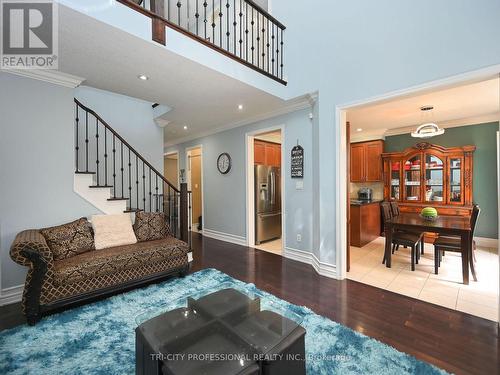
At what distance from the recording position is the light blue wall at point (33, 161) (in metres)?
2.61

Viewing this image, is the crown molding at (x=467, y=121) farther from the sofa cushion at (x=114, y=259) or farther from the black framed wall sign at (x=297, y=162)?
the sofa cushion at (x=114, y=259)

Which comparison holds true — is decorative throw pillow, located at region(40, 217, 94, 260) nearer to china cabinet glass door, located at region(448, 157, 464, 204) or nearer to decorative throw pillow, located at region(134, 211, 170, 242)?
decorative throw pillow, located at region(134, 211, 170, 242)

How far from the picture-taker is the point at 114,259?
2566 millimetres

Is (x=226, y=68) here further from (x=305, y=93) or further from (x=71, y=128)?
(x=71, y=128)

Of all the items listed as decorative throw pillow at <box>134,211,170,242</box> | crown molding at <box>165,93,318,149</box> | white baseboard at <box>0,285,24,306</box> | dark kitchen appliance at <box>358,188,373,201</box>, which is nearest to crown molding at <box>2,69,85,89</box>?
decorative throw pillow at <box>134,211,170,242</box>

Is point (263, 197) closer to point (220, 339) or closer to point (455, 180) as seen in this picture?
point (220, 339)

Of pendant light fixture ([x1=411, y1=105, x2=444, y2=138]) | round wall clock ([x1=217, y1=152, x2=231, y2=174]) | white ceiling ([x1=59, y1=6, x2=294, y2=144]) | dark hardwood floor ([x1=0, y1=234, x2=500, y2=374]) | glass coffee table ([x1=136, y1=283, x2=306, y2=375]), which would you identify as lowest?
dark hardwood floor ([x1=0, y1=234, x2=500, y2=374])

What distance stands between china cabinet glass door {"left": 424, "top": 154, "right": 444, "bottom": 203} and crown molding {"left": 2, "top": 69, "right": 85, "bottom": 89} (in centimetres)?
645

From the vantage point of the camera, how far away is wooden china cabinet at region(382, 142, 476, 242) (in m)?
4.64

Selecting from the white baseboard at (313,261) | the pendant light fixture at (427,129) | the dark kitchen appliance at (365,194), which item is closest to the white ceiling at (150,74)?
the pendant light fixture at (427,129)

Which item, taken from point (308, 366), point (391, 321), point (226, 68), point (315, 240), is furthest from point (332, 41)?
point (308, 366)

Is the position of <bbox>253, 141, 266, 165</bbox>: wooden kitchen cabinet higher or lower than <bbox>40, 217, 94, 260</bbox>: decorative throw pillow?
higher

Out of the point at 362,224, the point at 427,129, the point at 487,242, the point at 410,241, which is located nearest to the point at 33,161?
the point at 410,241

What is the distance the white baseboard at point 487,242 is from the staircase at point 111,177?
570 centimetres
